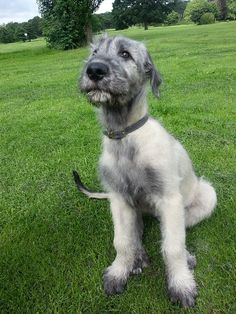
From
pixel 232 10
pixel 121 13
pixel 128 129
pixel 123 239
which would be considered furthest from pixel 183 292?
pixel 232 10

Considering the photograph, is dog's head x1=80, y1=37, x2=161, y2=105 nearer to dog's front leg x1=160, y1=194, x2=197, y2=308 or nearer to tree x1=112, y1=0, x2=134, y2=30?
dog's front leg x1=160, y1=194, x2=197, y2=308

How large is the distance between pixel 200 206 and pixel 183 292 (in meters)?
1.24

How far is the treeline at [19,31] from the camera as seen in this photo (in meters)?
71.0

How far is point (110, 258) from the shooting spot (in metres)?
4.47

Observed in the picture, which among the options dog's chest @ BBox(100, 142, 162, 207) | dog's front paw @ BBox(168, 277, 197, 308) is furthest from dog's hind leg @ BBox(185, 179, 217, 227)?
dog's front paw @ BBox(168, 277, 197, 308)

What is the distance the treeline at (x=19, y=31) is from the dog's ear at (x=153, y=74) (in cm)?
6770

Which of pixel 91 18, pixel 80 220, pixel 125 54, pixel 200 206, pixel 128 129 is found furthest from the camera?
pixel 91 18

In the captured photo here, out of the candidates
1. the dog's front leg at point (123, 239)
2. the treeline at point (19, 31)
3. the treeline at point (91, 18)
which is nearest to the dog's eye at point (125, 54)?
the dog's front leg at point (123, 239)

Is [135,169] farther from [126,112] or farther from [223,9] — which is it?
[223,9]

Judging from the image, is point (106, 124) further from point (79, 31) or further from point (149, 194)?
point (79, 31)

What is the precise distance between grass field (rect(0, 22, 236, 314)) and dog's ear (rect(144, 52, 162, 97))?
67 centimetres

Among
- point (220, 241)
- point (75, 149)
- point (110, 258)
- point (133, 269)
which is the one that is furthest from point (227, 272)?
point (75, 149)

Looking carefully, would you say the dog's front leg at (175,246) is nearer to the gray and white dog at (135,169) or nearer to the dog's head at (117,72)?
the gray and white dog at (135,169)

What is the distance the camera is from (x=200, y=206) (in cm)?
482
